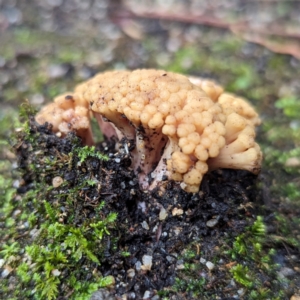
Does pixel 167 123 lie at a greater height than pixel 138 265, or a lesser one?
greater

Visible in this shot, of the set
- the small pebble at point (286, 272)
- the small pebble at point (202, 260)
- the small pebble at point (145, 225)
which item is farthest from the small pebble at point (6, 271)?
the small pebble at point (286, 272)

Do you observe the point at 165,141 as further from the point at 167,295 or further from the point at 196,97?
the point at 167,295

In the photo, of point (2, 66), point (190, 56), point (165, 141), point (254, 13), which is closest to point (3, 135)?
point (2, 66)

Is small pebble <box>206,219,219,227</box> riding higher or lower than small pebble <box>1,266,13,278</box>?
higher

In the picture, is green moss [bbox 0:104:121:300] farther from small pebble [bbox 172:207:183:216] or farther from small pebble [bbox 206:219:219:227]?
small pebble [bbox 206:219:219:227]

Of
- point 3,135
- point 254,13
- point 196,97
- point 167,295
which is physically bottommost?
point 3,135

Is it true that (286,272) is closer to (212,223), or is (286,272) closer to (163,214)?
(212,223)

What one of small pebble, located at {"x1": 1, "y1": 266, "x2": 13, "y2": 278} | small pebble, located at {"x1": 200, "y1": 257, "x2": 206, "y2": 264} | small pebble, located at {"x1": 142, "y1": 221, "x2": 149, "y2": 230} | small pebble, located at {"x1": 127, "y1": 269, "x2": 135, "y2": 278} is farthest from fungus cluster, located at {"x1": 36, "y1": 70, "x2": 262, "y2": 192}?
small pebble, located at {"x1": 1, "y1": 266, "x2": 13, "y2": 278}

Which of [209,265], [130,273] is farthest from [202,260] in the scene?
[130,273]
